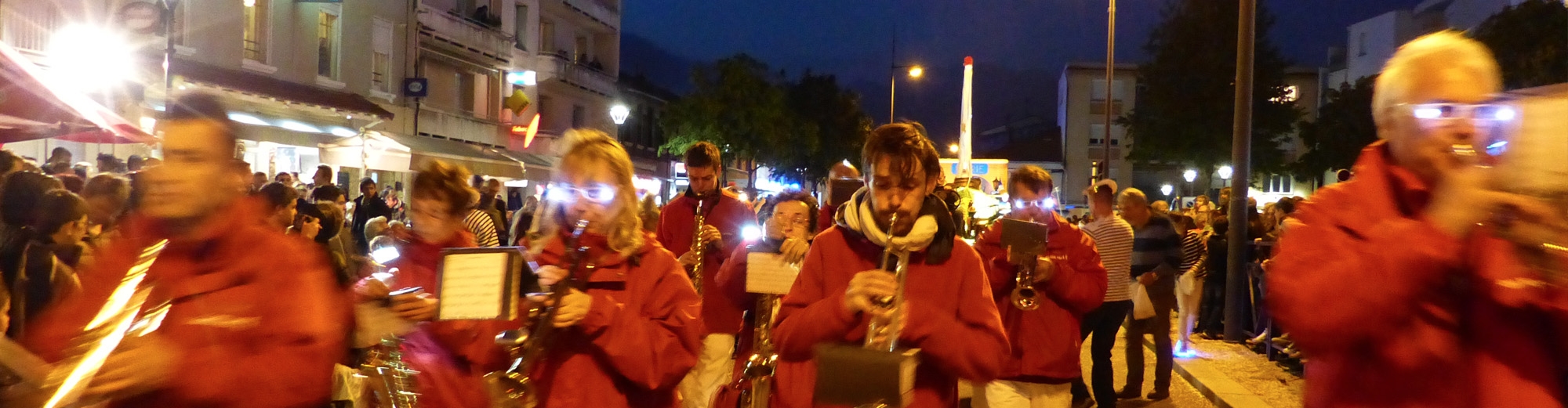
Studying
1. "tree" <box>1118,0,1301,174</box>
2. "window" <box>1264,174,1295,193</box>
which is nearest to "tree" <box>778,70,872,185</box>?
"tree" <box>1118,0,1301,174</box>

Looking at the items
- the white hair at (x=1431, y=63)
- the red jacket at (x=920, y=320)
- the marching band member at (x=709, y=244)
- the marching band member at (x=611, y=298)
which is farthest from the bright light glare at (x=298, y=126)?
the white hair at (x=1431, y=63)

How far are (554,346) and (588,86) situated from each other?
37488 millimetres

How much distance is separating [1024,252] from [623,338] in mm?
2869

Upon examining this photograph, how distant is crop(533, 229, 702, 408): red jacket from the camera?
128 inches

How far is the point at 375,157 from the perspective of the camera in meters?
15.7

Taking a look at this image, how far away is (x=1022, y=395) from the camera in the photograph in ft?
19.9

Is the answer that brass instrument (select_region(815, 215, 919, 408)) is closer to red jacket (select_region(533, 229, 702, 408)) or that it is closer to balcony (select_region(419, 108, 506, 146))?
red jacket (select_region(533, 229, 702, 408))

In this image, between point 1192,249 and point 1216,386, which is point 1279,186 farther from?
point 1216,386

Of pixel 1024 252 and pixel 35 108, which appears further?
pixel 35 108

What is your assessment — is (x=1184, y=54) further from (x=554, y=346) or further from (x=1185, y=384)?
(x=554, y=346)

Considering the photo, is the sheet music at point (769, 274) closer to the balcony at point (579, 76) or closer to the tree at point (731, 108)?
the balcony at point (579, 76)

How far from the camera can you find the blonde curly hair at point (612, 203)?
3387 millimetres

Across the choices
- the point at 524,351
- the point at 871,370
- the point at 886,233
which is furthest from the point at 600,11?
the point at 871,370

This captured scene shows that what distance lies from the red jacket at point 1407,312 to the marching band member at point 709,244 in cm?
390
